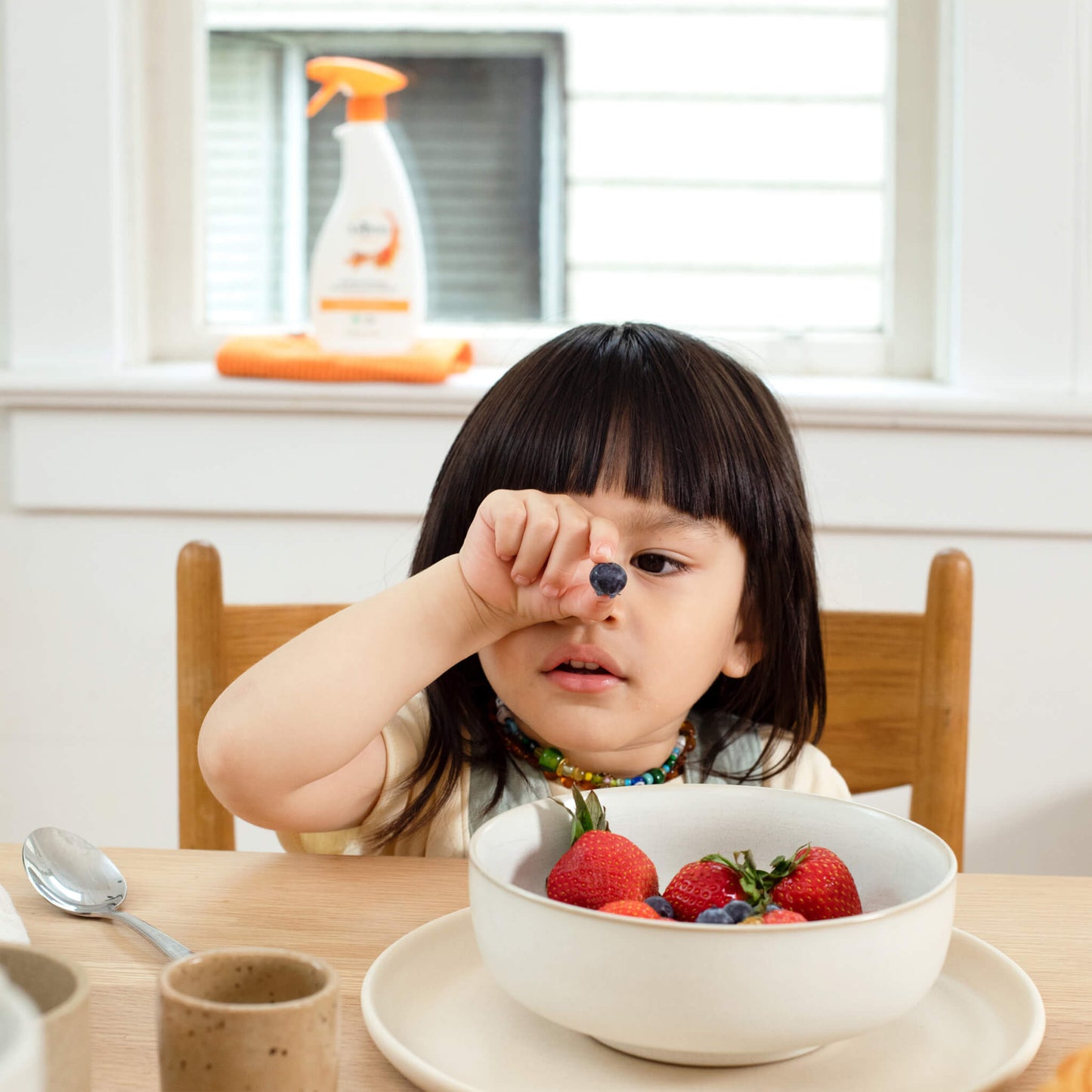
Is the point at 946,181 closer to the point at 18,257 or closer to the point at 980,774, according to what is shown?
the point at 980,774

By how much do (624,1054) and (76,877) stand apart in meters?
0.33

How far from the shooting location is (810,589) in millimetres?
938

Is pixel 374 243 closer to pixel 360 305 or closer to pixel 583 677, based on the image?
pixel 360 305

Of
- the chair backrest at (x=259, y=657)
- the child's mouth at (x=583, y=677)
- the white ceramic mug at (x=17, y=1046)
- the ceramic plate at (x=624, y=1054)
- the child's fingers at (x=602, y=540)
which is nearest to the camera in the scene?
the white ceramic mug at (x=17, y=1046)

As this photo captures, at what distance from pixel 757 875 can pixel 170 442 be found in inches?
45.5

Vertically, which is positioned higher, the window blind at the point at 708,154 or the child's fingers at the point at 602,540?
the window blind at the point at 708,154

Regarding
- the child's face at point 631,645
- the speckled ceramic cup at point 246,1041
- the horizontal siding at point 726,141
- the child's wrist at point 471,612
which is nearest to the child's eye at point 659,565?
the child's face at point 631,645

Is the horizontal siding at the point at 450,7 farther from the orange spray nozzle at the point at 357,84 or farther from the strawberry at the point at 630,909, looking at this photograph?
the strawberry at the point at 630,909

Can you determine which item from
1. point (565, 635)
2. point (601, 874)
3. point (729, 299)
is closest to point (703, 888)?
point (601, 874)

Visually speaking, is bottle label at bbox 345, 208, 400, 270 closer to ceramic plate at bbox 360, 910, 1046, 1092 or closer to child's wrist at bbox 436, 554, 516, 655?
child's wrist at bbox 436, 554, 516, 655

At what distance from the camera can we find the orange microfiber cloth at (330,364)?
58.1 inches

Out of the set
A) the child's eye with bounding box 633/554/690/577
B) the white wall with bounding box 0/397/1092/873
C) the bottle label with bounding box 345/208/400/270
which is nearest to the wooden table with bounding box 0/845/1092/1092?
the child's eye with bounding box 633/554/690/577

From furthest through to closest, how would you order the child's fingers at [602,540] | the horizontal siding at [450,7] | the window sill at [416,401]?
1. the horizontal siding at [450,7]
2. the window sill at [416,401]
3. the child's fingers at [602,540]

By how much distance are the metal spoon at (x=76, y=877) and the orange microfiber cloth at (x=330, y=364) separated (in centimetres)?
86
